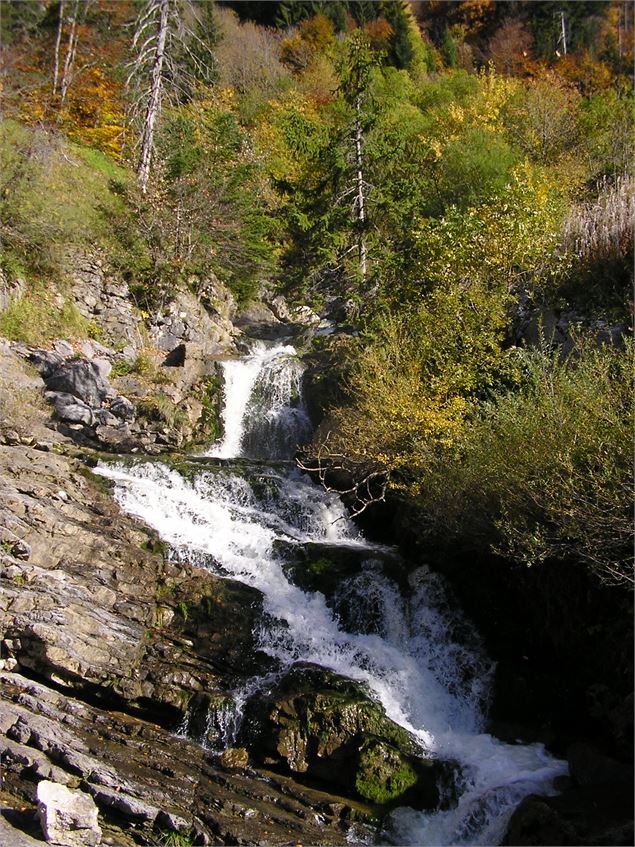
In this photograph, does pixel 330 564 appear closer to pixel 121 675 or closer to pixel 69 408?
pixel 121 675

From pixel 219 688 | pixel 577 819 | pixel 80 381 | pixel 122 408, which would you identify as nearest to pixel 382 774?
pixel 577 819

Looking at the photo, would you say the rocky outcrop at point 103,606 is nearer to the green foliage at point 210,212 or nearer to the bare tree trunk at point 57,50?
the green foliage at point 210,212

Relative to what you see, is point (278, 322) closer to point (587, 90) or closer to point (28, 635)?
point (28, 635)

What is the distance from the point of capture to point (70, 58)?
26.3m

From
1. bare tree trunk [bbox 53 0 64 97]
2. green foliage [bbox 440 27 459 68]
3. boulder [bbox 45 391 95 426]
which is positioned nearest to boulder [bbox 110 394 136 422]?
boulder [bbox 45 391 95 426]

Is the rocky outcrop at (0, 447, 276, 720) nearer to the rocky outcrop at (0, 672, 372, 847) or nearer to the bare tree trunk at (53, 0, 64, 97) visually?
the rocky outcrop at (0, 672, 372, 847)

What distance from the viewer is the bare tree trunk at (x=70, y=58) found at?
24.1m

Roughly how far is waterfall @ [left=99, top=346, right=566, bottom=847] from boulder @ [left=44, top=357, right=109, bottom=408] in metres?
2.77

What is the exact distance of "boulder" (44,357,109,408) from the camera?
15.3 metres

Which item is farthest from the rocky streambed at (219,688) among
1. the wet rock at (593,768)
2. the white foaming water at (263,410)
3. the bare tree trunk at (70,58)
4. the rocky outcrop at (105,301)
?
the bare tree trunk at (70,58)

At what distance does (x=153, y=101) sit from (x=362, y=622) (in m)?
19.1

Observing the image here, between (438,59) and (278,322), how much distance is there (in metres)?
30.1

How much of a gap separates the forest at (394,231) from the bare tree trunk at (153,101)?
0.08 metres

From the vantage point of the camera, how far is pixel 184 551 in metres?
11.5
